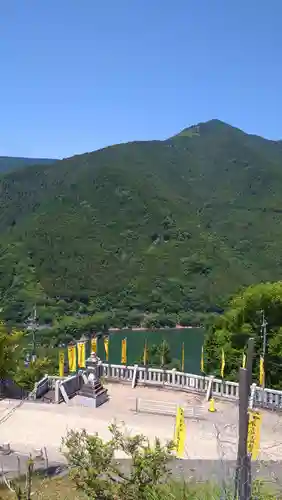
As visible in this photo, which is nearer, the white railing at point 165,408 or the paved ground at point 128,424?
the paved ground at point 128,424

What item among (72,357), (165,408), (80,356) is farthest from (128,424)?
(80,356)

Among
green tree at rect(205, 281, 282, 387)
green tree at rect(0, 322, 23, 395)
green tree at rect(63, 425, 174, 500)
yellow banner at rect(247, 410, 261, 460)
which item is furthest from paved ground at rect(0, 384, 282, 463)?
green tree at rect(63, 425, 174, 500)

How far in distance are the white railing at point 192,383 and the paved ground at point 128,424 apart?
494 millimetres

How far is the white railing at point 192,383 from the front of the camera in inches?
753

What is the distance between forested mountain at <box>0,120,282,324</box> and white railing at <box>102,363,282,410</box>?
85.6 meters

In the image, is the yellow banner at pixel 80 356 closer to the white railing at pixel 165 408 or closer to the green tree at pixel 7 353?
the green tree at pixel 7 353

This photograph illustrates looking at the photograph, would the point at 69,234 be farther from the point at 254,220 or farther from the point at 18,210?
the point at 254,220

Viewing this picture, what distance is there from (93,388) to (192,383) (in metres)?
4.20

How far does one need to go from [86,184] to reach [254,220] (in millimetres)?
53781

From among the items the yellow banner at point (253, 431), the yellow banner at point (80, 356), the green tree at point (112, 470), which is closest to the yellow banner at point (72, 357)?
the yellow banner at point (80, 356)

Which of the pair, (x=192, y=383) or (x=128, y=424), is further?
(x=192, y=383)

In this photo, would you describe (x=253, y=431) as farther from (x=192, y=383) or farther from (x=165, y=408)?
(x=192, y=383)

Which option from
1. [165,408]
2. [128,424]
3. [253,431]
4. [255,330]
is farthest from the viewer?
[255,330]

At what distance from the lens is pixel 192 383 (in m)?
21.1
